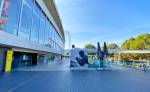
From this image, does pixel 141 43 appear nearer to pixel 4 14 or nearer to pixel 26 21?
pixel 26 21

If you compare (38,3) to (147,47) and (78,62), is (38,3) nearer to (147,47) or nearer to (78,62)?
(78,62)

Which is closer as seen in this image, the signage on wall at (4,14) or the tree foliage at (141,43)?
the signage on wall at (4,14)

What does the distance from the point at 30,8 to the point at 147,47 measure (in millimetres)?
47539

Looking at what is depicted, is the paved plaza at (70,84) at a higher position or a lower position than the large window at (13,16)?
lower

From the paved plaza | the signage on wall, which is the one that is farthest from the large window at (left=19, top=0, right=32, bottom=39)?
the paved plaza

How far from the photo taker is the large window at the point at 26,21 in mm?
14709

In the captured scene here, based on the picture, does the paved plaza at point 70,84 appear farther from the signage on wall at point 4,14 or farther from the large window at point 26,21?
the large window at point 26,21

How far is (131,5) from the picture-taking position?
22453mm

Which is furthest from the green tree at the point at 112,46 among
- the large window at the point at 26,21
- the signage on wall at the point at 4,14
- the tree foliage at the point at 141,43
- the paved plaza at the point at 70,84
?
the signage on wall at the point at 4,14

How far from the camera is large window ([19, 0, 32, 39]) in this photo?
48.3 feet

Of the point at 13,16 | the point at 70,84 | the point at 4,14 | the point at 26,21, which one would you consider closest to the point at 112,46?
the point at 26,21

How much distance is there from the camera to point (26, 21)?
15.7 metres

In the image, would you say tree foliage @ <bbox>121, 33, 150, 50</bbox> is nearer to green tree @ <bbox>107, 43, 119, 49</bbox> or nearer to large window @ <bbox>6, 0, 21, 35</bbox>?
green tree @ <bbox>107, 43, 119, 49</bbox>

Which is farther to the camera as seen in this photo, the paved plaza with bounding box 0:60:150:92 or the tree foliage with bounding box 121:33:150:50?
the tree foliage with bounding box 121:33:150:50
